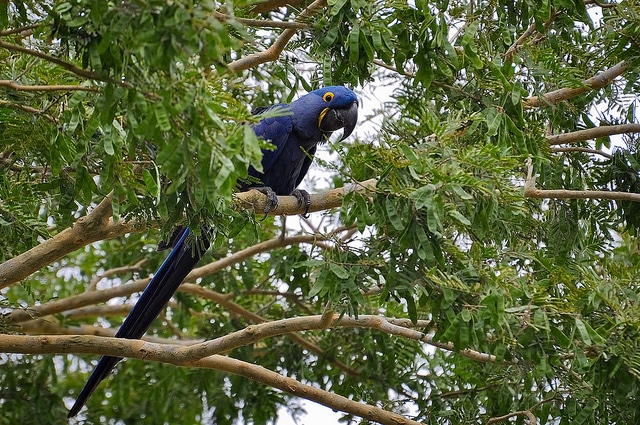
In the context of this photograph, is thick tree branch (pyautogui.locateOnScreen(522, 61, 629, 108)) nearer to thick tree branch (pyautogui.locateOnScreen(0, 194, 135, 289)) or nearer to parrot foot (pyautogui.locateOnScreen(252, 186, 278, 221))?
parrot foot (pyautogui.locateOnScreen(252, 186, 278, 221))

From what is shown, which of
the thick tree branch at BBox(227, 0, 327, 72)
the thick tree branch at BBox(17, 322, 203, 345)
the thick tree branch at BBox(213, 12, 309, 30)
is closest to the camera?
the thick tree branch at BBox(213, 12, 309, 30)

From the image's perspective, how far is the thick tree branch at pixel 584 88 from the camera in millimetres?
3211

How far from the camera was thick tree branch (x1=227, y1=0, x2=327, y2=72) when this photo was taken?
297cm

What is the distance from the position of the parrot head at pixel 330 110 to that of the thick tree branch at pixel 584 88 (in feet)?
2.96

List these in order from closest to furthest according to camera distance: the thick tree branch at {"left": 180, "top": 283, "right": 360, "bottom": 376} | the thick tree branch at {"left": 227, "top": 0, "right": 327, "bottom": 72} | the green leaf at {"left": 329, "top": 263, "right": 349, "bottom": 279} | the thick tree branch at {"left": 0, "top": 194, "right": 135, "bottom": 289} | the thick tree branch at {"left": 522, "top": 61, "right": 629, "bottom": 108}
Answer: the green leaf at {"left": 329, "top": 263, "right": 349, "bottom": 279}, the thick tree branch at {"left": 227, "top": 0, "right": 327, "bottom": 72}, the thick tree branch at {"left": 0, "top": 194, "right": 135, "bottom": 289}, the thick tree branch at {"left": 522, "top": 61, "right": 629, "bottom": 108}, the thick tree branch at {"left": 180, "top": 283, "right": 360, "bottom": 376}

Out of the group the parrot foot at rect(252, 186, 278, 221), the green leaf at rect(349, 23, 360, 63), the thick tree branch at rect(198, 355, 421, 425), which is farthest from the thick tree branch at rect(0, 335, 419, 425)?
the green leaf at rect(349, 23, 360, 63)

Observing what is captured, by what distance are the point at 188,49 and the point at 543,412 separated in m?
2.19

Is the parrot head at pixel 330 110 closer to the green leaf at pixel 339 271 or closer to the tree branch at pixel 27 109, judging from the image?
the green leaf at pixel 339 271

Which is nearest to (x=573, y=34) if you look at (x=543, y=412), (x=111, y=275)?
(x=543, y=412)

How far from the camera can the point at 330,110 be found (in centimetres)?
390

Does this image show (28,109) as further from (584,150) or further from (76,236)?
(584,150)

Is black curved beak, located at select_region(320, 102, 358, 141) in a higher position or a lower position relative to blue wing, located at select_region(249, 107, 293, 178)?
lower

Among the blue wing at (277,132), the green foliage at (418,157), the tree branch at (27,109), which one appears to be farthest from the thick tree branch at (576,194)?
the tree branch at (27,109)

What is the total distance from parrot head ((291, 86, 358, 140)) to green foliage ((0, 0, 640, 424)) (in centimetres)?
16
